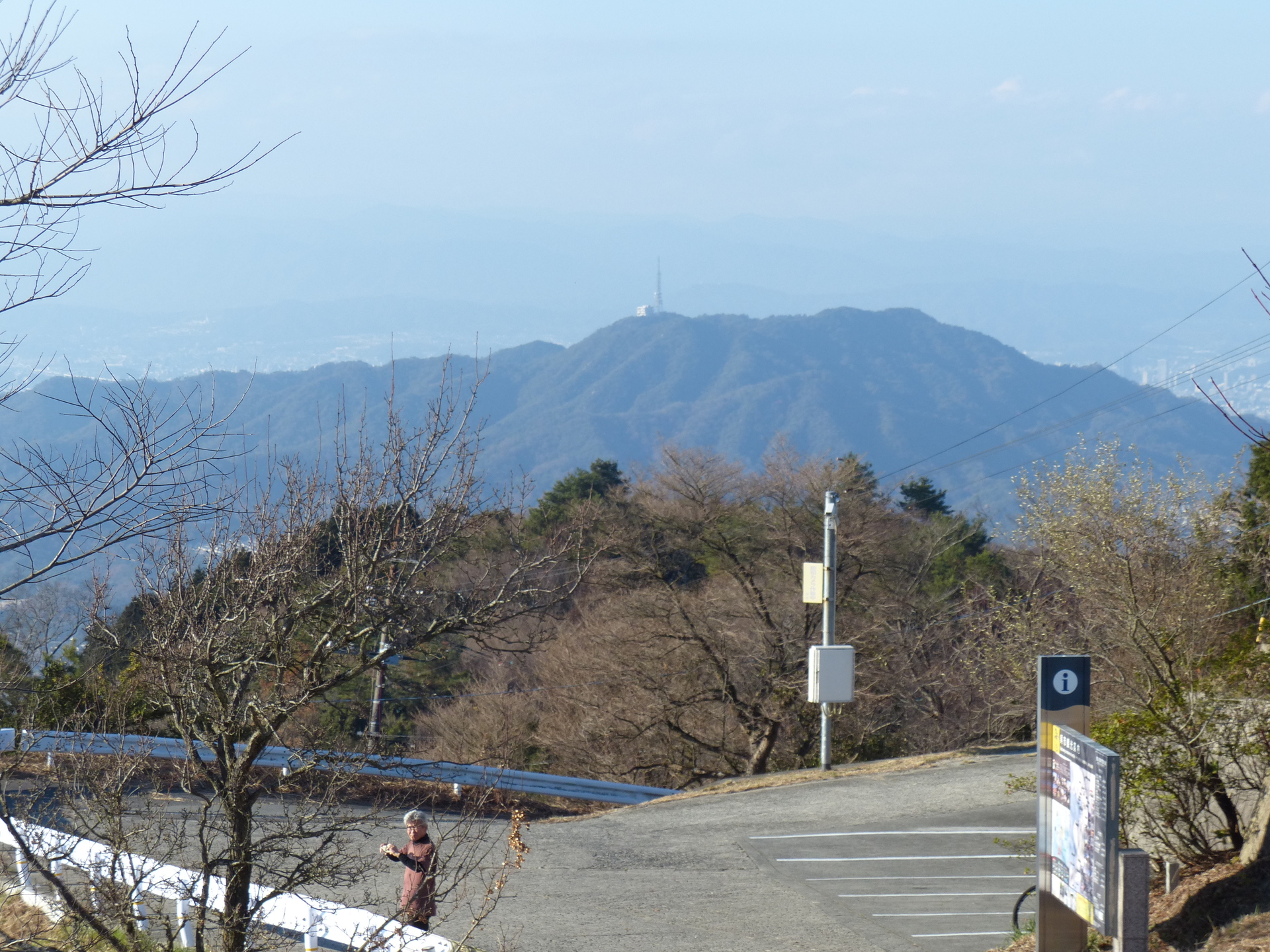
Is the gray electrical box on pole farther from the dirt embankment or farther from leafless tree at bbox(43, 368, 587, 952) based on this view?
leafless tree at bbox(43, 368, 587, 952)

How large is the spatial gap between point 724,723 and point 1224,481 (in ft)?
39.9

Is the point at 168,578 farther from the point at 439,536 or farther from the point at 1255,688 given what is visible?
the point at 1255,688

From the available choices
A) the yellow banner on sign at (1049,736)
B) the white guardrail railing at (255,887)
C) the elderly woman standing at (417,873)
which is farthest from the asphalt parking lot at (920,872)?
the white guardrail railing at (255,887)

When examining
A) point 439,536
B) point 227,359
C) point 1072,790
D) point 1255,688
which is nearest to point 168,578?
point 439,536

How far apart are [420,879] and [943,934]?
4636mm

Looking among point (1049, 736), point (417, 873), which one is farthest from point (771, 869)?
point (1049, 736)

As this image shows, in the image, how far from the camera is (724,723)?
1115 inches

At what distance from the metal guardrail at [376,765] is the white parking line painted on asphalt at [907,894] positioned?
351 centimetres

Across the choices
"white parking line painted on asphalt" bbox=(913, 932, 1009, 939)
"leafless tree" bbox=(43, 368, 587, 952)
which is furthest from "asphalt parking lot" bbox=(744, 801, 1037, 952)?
"leafless tree" bbox=(43, 368, 587, 952)

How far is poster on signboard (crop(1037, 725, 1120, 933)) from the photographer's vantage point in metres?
6.34

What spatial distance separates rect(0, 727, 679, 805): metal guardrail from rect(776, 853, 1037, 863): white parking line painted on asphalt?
3.38 m

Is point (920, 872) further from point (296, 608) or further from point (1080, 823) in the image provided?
point (296, 608)

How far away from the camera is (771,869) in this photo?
12.6 m

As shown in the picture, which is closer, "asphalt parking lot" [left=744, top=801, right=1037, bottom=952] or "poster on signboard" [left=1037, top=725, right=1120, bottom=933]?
"poster on signboard" [left=1037, top=725, right=1120, bottom=933]
